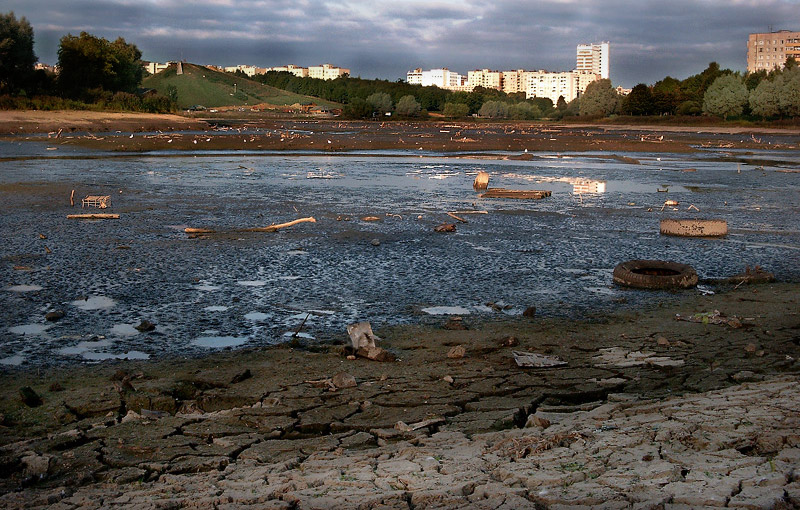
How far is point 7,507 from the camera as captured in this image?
4.21 meters

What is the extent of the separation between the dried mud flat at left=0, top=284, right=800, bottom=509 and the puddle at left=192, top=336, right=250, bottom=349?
38 centimetres

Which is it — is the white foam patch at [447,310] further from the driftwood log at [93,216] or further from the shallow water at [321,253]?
the driftwood log at [93,216]

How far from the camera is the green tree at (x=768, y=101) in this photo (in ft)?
344

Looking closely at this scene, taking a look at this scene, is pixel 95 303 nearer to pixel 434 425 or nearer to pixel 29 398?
pixel 29 398

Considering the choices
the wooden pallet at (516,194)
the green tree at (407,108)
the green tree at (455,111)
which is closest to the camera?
the wooden pallet at (516,194)

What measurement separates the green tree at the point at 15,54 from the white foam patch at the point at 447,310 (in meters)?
76.7

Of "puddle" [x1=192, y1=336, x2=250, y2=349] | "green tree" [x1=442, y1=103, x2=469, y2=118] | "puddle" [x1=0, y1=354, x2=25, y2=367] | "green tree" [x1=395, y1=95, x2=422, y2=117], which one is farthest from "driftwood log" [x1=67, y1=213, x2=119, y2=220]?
"green tree" [x1=442, y1=103, x2=469, y2=118]

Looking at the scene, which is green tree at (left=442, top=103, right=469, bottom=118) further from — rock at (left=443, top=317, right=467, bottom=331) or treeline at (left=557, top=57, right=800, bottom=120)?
rock at (left=443, top=317, right=467, bottom=331)

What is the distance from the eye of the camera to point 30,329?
7.84 metres

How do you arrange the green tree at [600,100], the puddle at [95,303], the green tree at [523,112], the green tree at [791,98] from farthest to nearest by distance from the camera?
the green tree at [523,112] < the green tree at [600,100] < the green tree at [791,98] < the puddle at [95,303]

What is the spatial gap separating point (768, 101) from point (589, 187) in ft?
312

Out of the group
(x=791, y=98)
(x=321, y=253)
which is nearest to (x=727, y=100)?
(x=791, y=98)

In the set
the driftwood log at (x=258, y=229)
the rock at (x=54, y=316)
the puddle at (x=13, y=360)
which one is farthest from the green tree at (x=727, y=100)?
the puddle at (x=13, y=360)

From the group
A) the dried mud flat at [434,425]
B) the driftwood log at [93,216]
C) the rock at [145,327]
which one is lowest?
the dried mud flat at [434,425]
